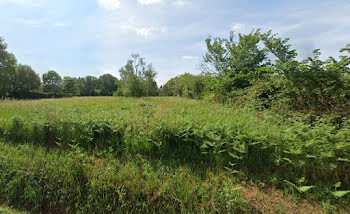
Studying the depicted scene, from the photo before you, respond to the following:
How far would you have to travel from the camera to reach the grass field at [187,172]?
2.53 metres

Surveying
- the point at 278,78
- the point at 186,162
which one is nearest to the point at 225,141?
the point at 186,162

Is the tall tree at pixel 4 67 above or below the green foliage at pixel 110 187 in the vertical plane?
above

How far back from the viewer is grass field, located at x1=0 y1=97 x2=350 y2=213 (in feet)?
8.30

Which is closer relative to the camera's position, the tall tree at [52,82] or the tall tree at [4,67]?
the tall tree at [4,67]

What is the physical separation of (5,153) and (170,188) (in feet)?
15.9

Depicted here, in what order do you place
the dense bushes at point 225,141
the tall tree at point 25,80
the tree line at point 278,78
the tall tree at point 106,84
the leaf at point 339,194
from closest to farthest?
1. the leaf at point 339,194
2. the dense bushes at point 225,141
3. the tree line at point 278,78
4. the tall tree at point 25,80
5. the tall tree at point 106,84

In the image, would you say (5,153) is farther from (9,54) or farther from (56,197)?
(9,54)

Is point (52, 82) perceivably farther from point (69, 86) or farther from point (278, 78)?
point (278, 78)

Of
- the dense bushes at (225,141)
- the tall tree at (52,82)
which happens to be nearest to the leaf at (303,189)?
the dense bushes at (225,141)

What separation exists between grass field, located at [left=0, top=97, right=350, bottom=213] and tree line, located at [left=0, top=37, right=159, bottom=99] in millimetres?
12548

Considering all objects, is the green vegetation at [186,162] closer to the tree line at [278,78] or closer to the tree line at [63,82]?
the tree line at [278,78]

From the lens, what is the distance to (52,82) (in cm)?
5188

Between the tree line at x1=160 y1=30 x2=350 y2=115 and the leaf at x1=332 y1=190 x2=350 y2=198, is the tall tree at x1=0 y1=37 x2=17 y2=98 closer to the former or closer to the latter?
the tree line at x1=160 y1=30 x2=350 y2=115

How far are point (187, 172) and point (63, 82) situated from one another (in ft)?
225
